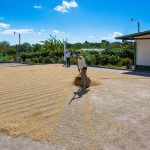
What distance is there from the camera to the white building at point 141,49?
69.0 feet

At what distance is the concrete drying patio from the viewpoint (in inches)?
262

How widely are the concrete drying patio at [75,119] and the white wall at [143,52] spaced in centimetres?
857

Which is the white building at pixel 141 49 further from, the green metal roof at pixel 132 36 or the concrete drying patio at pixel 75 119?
the concrete drying patio at pixel 75 119

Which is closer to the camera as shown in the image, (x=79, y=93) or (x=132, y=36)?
(x=79, y=93)

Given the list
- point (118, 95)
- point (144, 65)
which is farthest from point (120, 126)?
point (144, 65)

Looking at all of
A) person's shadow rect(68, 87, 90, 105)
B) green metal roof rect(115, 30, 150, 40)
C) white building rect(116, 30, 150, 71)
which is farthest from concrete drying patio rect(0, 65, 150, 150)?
white building rect(116, 30, 150, 71)

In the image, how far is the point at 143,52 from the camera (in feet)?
71.1

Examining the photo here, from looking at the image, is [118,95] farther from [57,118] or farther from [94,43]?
[94,43]

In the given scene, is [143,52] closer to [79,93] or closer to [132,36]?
[132,36]

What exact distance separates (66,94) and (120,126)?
4667 millimetres

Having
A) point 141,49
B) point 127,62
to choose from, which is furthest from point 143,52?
point 127,62

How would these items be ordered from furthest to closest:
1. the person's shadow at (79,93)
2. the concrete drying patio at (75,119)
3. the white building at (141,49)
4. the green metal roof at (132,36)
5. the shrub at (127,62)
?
the shrub at (127,62) < the white building at (141,49) < the green metal roof at (132,36) < the person's shadow at (79,93) < the concrete drying patio at (75,119)

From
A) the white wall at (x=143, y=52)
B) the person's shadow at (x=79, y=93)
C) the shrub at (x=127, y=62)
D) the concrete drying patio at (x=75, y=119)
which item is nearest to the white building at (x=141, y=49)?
the white wall at (x=143, y=52)

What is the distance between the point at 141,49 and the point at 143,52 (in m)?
0.31
